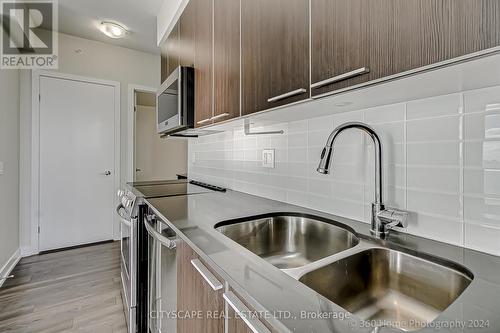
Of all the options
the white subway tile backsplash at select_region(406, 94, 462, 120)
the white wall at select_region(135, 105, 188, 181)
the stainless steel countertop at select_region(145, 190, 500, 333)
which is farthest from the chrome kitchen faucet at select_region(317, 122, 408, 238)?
the white wall at select_region(135, 105, 188, 181)

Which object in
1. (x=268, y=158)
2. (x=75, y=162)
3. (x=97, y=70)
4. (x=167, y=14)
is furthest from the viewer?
(x=97, y=70)

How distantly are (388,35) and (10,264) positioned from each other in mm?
3441

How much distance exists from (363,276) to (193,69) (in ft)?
4.96

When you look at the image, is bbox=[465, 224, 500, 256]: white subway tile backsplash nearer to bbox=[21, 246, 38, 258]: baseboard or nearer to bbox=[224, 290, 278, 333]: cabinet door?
bbox=[224, 290, 278, 333]: cabinet door

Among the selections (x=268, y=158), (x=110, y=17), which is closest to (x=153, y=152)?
(x=110, y=17)

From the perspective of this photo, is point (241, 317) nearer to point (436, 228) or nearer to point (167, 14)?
point (436, 228)

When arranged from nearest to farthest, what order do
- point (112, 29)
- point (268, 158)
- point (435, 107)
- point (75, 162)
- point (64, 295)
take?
1. point (435, 107)
2. point (268, 158)
3. point (64, 295)
4. point (112, 29)
5. point (75, 162)

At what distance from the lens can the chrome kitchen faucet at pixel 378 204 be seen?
0.76 m

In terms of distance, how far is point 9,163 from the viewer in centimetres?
236

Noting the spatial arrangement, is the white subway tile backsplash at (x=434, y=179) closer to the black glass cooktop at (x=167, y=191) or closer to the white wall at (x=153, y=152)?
the black glass cooktop at (x=167, y=191)

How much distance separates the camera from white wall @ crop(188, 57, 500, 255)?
645 millimetres

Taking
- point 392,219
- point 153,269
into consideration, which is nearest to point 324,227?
point 392,219

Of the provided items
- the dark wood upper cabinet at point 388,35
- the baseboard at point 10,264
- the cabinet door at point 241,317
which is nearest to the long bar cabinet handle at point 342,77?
the dark wood upper cabinet at point 388,35

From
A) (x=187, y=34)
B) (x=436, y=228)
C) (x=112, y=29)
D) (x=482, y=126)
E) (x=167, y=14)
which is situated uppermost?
(x=112, y=29)
